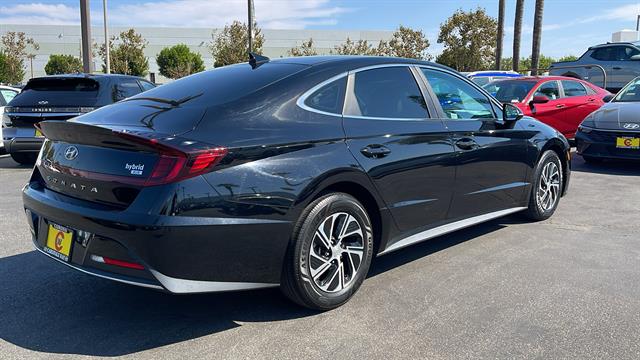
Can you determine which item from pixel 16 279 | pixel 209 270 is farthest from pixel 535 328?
pixel 16 279

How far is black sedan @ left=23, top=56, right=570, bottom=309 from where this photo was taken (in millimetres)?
2908

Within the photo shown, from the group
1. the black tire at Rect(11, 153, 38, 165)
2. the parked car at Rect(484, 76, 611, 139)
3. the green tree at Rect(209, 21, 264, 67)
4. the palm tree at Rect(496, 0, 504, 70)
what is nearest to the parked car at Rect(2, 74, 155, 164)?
the black tire at Rect(11, 153, 38, 165)

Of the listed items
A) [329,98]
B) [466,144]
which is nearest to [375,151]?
[329,98]

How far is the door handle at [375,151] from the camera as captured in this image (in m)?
3.64

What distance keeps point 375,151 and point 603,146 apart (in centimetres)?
637

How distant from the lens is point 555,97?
424 inches

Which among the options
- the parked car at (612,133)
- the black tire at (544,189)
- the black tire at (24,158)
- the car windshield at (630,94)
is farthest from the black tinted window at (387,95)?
the black tire at (24,158)

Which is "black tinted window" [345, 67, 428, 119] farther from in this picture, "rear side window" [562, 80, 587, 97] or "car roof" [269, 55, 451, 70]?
"rear side window" [562, 80, 587, 97]

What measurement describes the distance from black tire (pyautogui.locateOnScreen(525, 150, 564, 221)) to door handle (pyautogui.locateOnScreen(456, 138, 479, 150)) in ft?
3.97

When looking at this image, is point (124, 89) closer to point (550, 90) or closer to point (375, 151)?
point (375, 151)

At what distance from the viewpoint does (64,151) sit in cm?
336

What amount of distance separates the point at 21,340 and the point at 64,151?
1.08m

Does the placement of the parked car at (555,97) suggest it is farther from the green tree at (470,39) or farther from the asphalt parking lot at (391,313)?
the green tree at (470,39)

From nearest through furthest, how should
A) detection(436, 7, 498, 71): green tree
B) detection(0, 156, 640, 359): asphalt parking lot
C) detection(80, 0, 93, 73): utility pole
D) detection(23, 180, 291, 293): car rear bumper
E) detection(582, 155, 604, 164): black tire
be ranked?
detection(23, 180, 291, 293): car rear bumper → detection(0, 156, 640, 359): asphalt parking lot → detection(582, 155, 604, 164): black tire → detection(80, 0, 93, 73): utility pole → detection(436, 7, 498, 71): green tree
